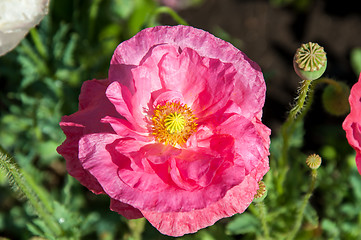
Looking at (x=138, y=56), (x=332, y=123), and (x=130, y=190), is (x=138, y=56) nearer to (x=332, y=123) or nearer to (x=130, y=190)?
(x=130, y=190)

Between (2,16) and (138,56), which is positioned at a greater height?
(2,16)

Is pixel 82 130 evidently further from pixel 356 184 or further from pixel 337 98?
pixel 356 184

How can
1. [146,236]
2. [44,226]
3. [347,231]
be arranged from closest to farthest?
[44,226] < [347,231] < [146,236]

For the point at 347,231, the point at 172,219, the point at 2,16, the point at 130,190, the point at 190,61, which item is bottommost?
the point at 347,231

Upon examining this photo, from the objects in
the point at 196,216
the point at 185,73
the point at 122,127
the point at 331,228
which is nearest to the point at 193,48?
the point at 185,73

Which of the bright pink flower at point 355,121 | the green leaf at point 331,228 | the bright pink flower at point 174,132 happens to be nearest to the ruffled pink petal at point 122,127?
the bright pink flower at point 174,132

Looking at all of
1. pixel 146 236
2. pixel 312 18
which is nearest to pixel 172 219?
pixel 146 236
